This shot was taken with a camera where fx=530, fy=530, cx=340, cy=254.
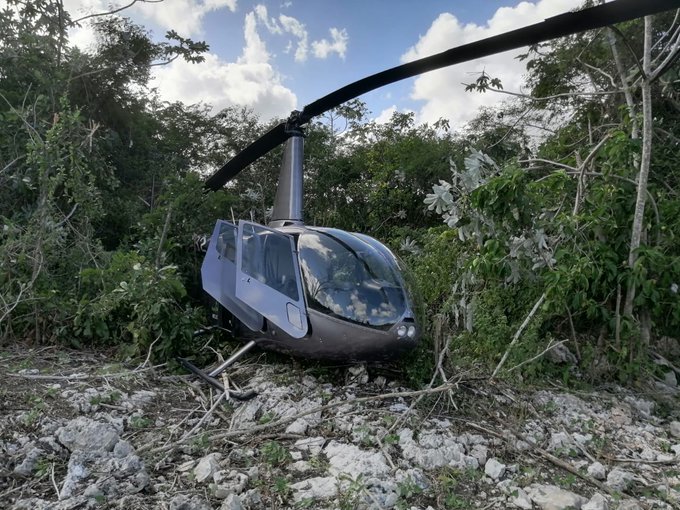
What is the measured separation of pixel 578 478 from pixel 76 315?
17.9 feet

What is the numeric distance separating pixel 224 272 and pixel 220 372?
1.29 meters

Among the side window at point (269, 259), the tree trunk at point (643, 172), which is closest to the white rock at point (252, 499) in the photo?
the side window at point (269, 259)

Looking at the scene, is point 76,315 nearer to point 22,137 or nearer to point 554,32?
point 22,137

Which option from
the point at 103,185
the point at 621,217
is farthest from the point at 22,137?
the point at 621,217

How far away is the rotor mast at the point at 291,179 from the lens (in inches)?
253

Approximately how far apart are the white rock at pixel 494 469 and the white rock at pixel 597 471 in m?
0.64

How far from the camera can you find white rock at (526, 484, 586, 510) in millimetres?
3086

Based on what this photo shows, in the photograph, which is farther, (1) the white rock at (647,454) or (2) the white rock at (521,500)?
(1) the white rock at (647,454)

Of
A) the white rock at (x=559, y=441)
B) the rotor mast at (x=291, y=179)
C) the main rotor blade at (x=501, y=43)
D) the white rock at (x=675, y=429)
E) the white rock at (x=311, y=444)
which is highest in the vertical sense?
the main rotor blade at (x=501, y=43)

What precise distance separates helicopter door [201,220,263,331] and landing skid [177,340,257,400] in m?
0.30

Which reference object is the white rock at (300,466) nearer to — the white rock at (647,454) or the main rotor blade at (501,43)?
the white rock at (647,454)

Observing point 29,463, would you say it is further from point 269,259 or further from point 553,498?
point 553,498

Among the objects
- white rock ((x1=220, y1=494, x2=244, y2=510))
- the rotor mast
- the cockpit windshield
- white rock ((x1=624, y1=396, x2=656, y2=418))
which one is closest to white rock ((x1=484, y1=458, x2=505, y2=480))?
the cockpit windshield

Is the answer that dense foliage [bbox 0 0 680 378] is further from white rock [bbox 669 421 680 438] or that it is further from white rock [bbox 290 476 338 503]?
white rock [bbox 290 476 338 503]
